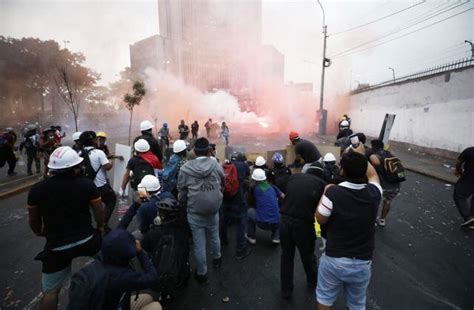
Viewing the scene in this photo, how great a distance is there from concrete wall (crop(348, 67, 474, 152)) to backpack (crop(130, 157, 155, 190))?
11340 mm

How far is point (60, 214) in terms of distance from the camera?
211 centimetres

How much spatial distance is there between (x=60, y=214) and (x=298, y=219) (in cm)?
215

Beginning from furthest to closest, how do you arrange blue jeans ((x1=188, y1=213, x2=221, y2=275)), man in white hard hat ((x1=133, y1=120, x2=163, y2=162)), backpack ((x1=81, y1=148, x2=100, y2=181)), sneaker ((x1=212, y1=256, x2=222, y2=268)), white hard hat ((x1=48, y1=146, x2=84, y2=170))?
man in white hard hat ((x1=133, y1=120, x2=163, y2=162)) → backpack ((x1=81, y1=148, x2=100, y2=181)) → sneaker ((x1=212, y1=256, x2=222, y2=268)) → blue jeans ((x1=188, y1=213, x2=221, y2=275)) → white hard hat ((x1=48, y1=146, x2=84, y2=170))

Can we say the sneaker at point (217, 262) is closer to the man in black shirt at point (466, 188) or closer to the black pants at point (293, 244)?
the black pants at point (293, 244)

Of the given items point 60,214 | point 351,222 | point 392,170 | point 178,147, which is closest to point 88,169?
point 178,147

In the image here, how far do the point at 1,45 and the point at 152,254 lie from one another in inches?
1275

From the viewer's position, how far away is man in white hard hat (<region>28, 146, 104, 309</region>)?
6.81ft

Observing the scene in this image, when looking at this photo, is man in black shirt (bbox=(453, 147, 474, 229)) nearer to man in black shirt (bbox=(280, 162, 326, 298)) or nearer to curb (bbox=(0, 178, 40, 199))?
man in black shirt (bbox=(280, 162, 326, 298))

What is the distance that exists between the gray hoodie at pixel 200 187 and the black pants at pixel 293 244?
810 millimetres

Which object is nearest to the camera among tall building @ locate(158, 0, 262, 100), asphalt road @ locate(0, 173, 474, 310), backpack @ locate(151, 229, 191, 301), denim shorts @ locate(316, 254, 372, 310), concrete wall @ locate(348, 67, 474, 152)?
denim shorts @ locate(316, 254, 372, 310)

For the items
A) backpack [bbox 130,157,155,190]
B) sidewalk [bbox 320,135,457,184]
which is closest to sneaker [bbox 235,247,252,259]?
backpack [bbox 130,157,155,190]

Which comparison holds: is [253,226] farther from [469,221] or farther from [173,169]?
[469,221]

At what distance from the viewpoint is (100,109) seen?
38.3 meters

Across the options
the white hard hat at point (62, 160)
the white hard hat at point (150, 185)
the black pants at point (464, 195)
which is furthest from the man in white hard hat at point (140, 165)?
the black pants at point (464, 195)
